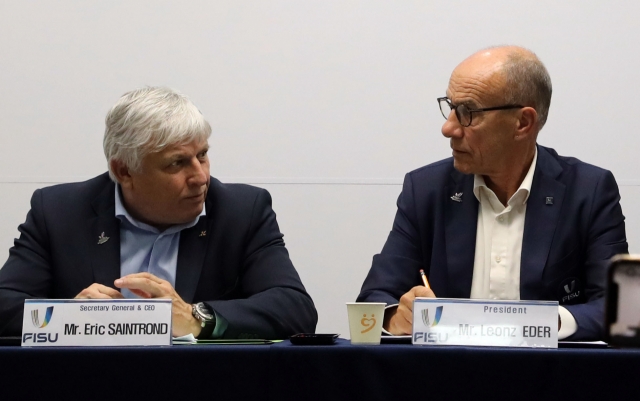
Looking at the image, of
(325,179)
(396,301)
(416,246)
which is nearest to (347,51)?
(325,179)

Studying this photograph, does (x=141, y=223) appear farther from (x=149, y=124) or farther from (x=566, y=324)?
(x=566, y=324)

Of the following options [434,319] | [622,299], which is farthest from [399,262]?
[622,299]

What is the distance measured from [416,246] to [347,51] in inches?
41.8

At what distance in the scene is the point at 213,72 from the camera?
351cm

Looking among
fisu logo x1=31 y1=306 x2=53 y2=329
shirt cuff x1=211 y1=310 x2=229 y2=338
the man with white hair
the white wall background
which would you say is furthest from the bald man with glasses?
fisu logo x1=31 y1=306 x2=53 y2=329

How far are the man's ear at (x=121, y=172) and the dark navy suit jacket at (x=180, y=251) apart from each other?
80 mm

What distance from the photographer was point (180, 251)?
2.62 meters

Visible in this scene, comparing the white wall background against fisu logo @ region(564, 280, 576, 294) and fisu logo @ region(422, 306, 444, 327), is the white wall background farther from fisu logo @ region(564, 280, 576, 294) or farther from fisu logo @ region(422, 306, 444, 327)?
fisu logo @ region(422, 306, 444, 327)

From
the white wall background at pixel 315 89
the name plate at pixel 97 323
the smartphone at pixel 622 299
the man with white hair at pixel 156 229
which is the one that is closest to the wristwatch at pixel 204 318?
the man with white hair at pixel 156 229

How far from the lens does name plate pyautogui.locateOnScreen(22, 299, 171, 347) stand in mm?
1771

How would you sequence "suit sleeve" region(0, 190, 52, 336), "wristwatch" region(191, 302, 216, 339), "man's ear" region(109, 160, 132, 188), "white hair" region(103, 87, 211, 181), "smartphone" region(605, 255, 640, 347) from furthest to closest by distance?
"man's ear" region(109, 160, 132, 188) < "white hair" region(103, 87, 211, 181) < "suit sleeve" region(0, 190, 52, 336) < "wristwatch" region(191, 302, 216, 339) < "smartphone" region(605, 255, 640, 347)

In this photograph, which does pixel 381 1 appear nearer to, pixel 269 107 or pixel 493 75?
pixel 269 107

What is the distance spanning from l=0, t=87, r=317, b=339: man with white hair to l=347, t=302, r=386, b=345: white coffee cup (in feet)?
1.85

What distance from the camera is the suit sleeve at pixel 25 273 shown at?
2334mm
